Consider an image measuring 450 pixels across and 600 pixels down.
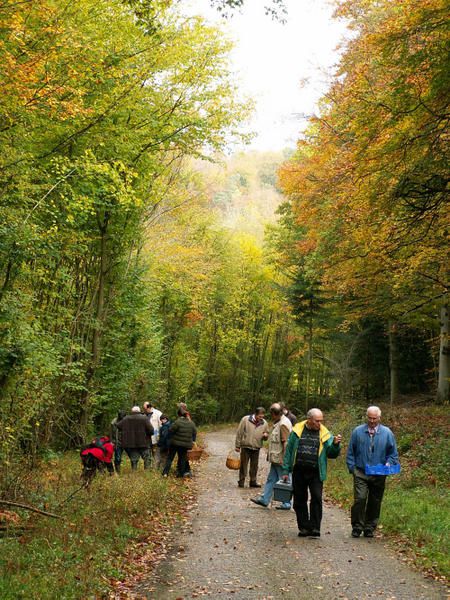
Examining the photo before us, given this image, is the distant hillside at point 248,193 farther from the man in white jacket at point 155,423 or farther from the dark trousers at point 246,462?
the dark trousers at point 246,462

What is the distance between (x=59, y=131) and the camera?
1245cm

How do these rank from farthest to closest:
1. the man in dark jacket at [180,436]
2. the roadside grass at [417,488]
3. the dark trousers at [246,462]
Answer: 1. the man in dark jacket at [180,436]
2. the dark trousers at [246,462]
3. the roadside grass at [417,488]

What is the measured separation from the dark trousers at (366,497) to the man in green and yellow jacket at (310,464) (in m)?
0.49

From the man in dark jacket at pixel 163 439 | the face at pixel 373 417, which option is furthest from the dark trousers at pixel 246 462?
the face at pixel 373 417

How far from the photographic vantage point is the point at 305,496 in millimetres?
8617

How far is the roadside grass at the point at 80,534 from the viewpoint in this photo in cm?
575

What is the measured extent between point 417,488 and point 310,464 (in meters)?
4.71

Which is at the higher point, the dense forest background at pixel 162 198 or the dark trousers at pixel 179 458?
the dense forest background at pixel 162 198

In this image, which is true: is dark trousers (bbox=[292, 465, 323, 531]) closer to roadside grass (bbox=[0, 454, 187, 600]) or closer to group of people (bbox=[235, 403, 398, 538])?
group of people (bbox=[235, 403, 398, 538])

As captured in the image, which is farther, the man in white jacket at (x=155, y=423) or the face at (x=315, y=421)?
the man in white jacket at (x=155, y=423)

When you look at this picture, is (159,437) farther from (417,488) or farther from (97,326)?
(417,488)

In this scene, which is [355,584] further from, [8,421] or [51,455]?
[51,455]

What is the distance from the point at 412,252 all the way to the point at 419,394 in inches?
590

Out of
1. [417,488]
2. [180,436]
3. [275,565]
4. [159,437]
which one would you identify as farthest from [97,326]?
[275,565]
